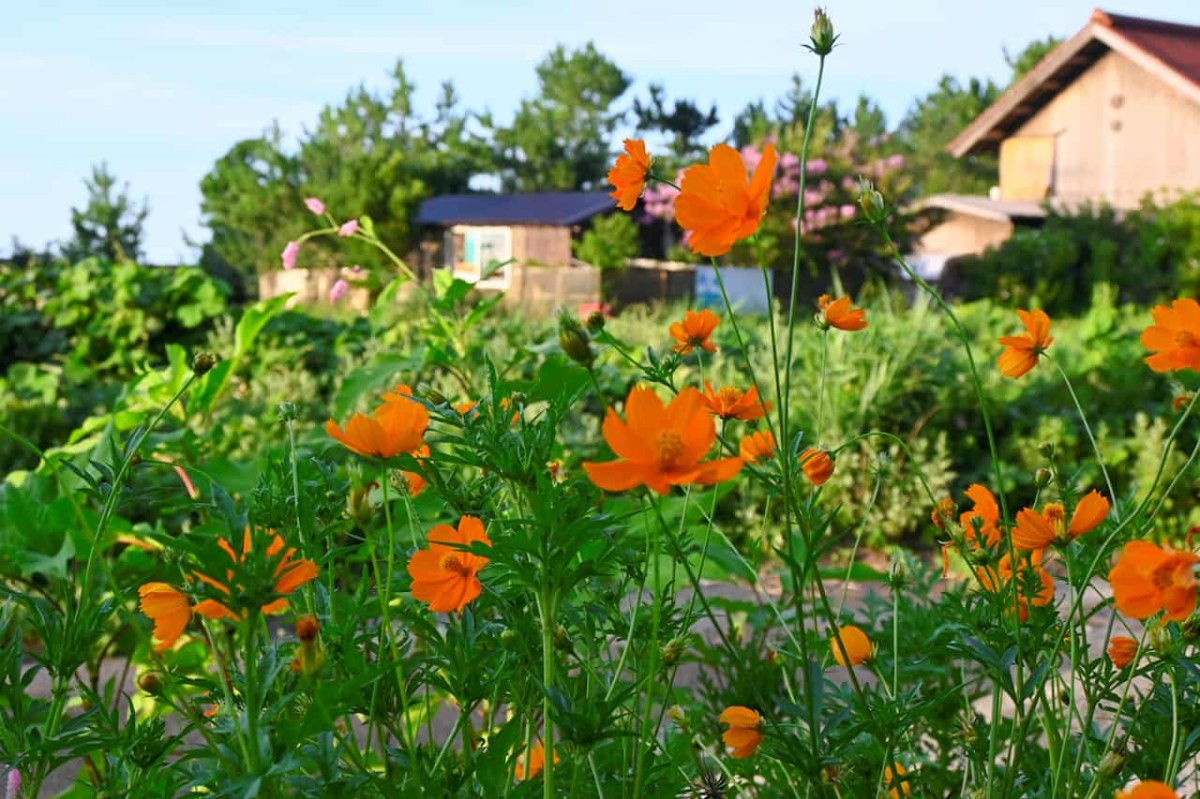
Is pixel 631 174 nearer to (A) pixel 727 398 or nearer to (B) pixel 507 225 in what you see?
(A) pixel 727 398

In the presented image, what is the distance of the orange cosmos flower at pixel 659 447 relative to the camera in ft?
1.90

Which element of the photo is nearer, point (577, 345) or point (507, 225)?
point (577, 345)

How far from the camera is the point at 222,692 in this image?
0.78 meters

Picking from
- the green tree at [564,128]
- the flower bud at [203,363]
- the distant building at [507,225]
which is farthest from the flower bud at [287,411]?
the green tree at [564,128]

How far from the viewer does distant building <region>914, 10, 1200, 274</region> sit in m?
15.4

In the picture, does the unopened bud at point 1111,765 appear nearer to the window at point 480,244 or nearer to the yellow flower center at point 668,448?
the yellow flower center at point 668,448

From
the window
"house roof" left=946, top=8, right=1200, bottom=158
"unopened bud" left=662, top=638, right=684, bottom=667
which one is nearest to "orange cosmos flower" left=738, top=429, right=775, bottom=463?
"unopened bud" left=662, top=638, right=684, bottom=667

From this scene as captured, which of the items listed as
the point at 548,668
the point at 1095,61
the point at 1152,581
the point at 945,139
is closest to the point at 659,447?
the point at 548,668

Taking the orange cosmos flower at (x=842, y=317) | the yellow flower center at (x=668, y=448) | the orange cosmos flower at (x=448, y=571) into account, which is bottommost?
the orange cosmos flower at (x=448, y=571)

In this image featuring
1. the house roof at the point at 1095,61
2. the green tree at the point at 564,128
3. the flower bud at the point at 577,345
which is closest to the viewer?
the flower bud at the point at 577,345

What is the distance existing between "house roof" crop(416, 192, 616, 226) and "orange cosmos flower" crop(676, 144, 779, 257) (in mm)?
20303

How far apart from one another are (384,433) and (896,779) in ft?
1.36

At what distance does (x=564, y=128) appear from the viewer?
34.9 metres

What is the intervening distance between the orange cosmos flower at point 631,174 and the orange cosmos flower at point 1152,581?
464mm
